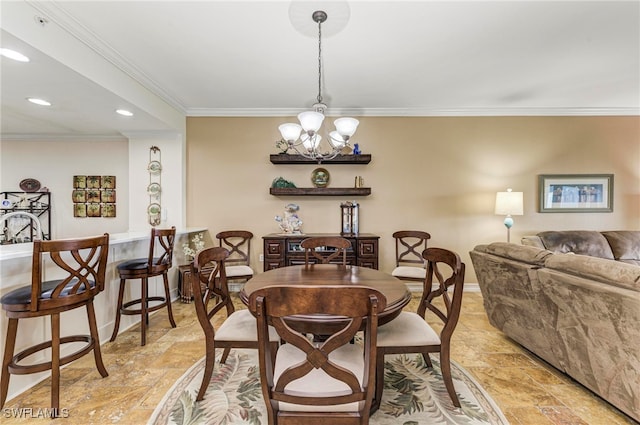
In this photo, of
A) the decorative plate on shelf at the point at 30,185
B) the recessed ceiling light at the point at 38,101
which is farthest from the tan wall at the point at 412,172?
the decorative plate on shelf at the point at 30,185

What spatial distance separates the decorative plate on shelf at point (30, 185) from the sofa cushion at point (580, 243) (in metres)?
7.53

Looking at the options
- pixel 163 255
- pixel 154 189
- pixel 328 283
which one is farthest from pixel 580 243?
pixel 154 189

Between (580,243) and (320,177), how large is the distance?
11.1 ft

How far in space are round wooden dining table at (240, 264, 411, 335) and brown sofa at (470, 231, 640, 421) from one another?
1.04m

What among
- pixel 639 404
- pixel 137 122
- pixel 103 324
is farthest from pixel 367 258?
pixel 137 122

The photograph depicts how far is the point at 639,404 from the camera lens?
1468 millimetres

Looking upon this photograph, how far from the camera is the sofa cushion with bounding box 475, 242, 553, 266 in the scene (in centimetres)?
205

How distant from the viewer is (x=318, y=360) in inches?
41.6

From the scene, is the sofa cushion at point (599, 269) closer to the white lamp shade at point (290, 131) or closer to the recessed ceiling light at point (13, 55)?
the white lamp shade at point (290, 131)

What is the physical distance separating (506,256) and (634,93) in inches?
134

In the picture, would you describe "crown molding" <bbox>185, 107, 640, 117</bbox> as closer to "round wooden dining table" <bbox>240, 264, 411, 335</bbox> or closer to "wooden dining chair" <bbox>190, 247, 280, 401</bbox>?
"round wooden dining table" <bbox>240, 264, 411, 335</bbox>

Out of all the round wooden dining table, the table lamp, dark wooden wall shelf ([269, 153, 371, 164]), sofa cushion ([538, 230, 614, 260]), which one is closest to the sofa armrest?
sofa cushion ([538, 230, 614, 260])

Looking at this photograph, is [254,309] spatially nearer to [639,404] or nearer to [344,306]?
[344,306]

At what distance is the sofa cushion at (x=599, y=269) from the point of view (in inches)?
57.5
